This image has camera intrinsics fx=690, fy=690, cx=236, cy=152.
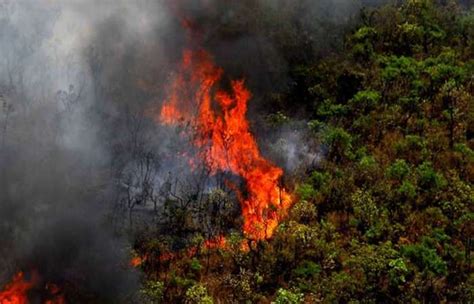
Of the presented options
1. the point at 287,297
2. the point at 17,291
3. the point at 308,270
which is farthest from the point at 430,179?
the point at 17,291

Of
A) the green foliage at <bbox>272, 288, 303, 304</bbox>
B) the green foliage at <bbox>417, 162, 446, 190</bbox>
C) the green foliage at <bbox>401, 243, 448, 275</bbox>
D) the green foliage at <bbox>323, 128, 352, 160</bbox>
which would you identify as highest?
the green foliage at <bbox>323, 128, 352, 160</bbox>

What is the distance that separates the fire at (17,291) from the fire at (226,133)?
372 inches

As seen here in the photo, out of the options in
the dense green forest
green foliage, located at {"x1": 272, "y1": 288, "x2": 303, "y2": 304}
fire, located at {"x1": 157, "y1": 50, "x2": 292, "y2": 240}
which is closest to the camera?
green foliage, located at {"x1": 272, "y1": 288, "x2": 303, "y2": 304}

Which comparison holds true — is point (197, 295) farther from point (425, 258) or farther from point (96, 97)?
point (96, 97)

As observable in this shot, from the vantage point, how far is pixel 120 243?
27.4 m

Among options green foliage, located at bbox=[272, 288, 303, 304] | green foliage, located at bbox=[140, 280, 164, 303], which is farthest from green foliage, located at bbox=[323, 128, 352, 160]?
green foliage, located at bbox=[140, 280, 164, 303]

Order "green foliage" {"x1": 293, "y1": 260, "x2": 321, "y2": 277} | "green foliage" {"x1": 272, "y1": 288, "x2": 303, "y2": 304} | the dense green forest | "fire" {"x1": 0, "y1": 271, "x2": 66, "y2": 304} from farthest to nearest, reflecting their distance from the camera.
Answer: "green foliage" {"x1": 293, "y1": 260, "x2": 321, "y2": 277} → the dense green forest → "green foliage" {"x1": 272, "y1": 288, "x2": 303, "y2": 304} → "fire" {"x1": 0, "y1": 271, "x2": 66, "y2": 304}

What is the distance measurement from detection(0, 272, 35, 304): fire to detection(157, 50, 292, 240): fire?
31.0 feet

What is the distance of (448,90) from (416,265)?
40.0 feet

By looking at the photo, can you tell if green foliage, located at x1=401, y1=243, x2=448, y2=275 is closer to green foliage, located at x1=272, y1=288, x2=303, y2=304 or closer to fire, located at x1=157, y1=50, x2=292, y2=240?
green foliage, located at x1=272, y1=288, x2=303, y2=304

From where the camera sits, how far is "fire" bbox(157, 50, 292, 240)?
102 feet

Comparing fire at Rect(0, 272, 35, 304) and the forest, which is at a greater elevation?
the forest

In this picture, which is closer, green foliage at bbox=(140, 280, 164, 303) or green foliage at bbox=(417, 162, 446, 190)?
green foliage at bbox=(140, 280, 164, 303)

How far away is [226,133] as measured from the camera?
35.2m
